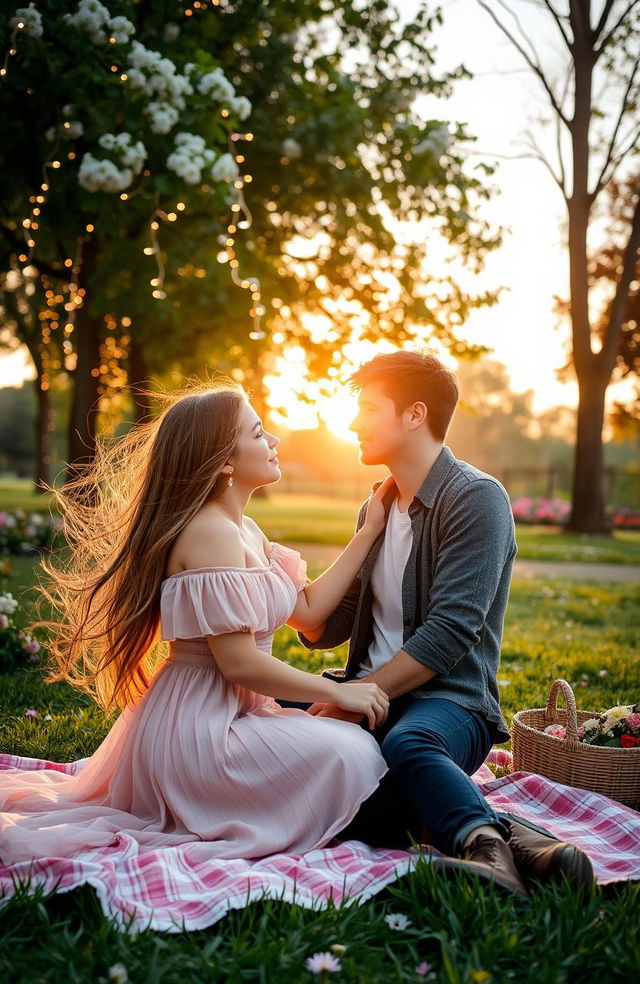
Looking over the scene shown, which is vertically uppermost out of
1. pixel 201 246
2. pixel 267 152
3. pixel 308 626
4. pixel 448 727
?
pixel 267 152

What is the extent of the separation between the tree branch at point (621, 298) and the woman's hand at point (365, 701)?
592 inches

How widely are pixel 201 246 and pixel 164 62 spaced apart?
3.93 meters

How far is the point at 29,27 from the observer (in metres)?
6.08

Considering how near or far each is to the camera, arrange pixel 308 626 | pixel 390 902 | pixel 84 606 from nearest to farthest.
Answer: pixel 390 902 < pixel 84 606 < pixel 308 626

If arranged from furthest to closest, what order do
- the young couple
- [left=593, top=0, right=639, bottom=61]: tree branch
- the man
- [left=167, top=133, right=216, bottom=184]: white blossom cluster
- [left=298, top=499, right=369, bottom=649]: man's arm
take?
1. [left=593, top=0, right=639, bottom=61]: tree branch
2. [left=167, top=133, right=216, bottom=184]: white blossom cluster
3. [left=298, top=499, right=369, bottom=649]: man's arm
4. the young couple
5. the man

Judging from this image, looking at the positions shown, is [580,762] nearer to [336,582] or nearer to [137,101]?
[336,582]

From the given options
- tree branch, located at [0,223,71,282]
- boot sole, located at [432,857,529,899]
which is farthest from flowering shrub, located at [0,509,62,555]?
boot sole, located at [432,857,529,899]

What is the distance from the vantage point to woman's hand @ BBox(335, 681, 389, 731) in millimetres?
2898

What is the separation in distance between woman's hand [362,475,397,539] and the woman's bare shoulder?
0.72 metres

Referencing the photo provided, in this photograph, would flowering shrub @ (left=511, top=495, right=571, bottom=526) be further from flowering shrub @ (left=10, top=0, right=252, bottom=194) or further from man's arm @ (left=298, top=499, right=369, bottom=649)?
man's arm @ (left=298, top=499, right=369, bottom=649)

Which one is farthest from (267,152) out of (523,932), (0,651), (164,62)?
(523,932)

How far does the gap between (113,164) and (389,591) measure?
4.73 meters

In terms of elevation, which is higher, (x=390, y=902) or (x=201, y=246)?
(x=201, y=246)

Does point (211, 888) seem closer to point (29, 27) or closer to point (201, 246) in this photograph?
point (29, 27)
